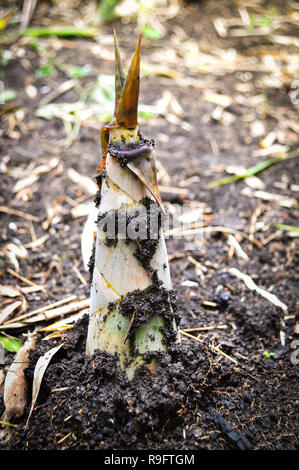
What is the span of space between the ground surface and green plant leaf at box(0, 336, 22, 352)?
0.18 feet

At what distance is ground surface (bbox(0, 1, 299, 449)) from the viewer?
4.07ft

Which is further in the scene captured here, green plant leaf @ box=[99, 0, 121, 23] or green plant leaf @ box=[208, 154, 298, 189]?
green plant leaf @ box=[99, 0, 121, 23]

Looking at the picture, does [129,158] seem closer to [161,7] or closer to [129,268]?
[129,268]

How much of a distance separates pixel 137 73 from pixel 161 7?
4.34 metres

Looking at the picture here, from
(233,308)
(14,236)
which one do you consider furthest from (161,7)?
(233,308)

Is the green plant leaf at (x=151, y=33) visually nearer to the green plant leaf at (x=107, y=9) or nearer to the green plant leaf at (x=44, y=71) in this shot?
the green plant leaf at (x=107, y=9)

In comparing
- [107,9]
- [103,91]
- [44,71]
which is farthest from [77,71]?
[107,9]

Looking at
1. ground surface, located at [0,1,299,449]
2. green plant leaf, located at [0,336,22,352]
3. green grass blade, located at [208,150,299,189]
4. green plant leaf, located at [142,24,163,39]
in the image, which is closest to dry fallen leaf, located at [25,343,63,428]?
ground surface, located at [0,1,299,449]

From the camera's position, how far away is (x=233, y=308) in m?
1.87

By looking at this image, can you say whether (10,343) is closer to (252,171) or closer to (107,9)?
(252,171)

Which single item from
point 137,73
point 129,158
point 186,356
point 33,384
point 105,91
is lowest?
point 33,384

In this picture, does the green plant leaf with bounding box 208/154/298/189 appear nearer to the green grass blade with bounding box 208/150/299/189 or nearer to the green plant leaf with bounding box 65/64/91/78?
the green grass blade with bounding box 208/150/299/189

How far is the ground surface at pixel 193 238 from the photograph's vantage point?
1.24 m

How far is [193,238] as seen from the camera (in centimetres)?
234
